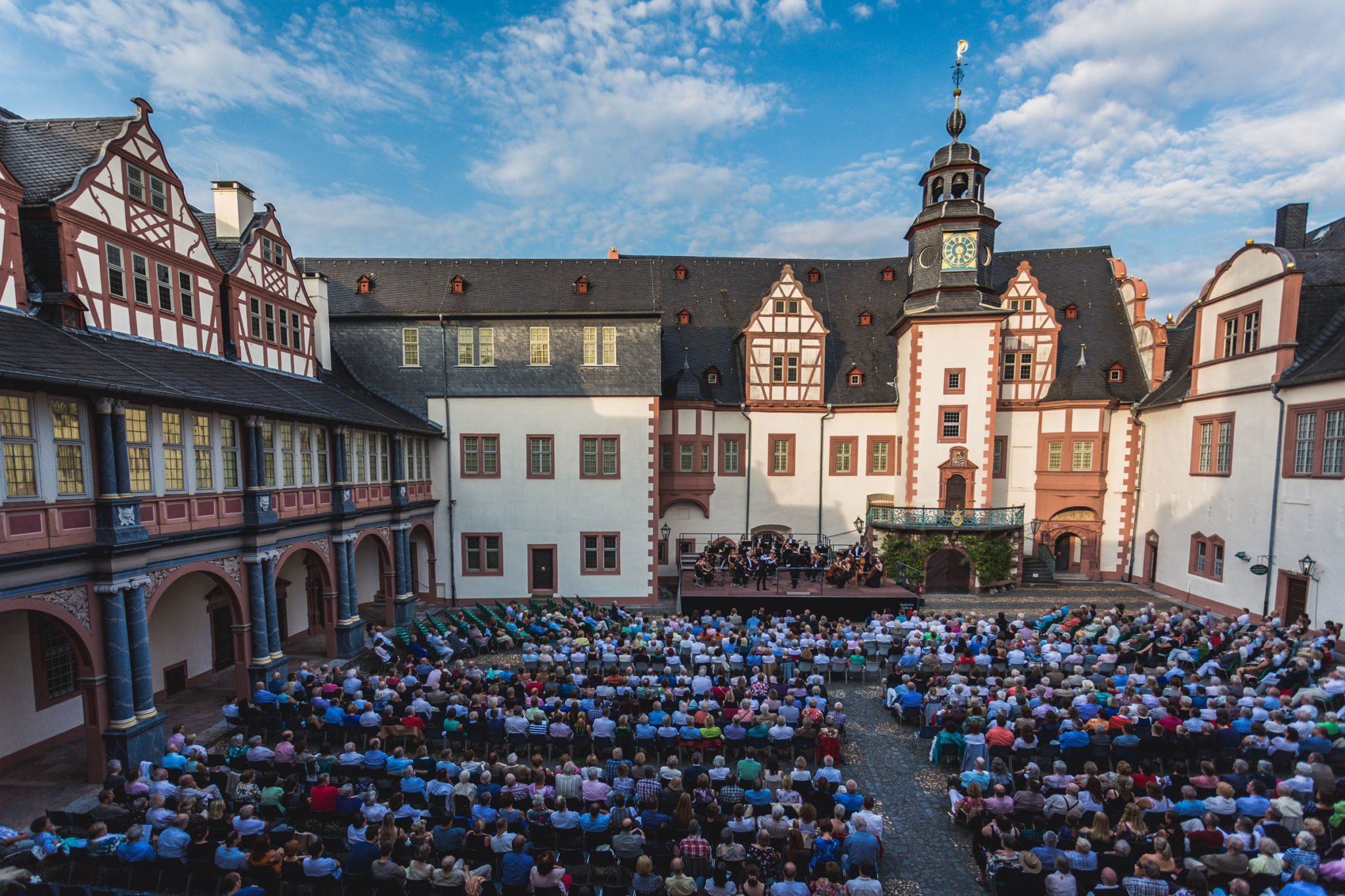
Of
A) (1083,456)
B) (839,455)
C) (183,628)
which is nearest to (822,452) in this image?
(839,455)

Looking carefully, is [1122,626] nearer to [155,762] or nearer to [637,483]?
[637,483]

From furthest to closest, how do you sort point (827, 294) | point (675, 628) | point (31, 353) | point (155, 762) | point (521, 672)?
1. point (827, 294)
2. point (675, 628)
3. point (521, 672)
4. point (155, 762)
5. point (31, 353)

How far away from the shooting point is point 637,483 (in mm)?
25547

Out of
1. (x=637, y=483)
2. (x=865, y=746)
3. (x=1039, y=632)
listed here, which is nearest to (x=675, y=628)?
(x=865, y=746)

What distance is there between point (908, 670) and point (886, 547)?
1198 centimetres

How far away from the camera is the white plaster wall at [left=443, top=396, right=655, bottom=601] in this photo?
25328mm

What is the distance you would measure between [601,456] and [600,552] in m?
4.15

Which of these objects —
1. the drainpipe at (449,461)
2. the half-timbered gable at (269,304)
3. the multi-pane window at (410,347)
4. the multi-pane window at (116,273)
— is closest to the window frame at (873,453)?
the drainpipe at (449,461)

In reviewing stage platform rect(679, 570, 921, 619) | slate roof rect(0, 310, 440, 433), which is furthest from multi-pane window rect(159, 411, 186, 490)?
stage platform rect(679, 570, 921, 619)

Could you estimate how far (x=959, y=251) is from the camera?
2759cm

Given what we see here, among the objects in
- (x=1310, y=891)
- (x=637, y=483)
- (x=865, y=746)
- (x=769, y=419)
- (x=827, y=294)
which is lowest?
(x=865, y=746)

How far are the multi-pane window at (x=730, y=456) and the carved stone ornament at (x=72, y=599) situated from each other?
76.8ft

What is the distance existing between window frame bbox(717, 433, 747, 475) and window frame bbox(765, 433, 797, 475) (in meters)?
1.31

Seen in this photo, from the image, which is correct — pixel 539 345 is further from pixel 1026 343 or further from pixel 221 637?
pixel 1026 343
